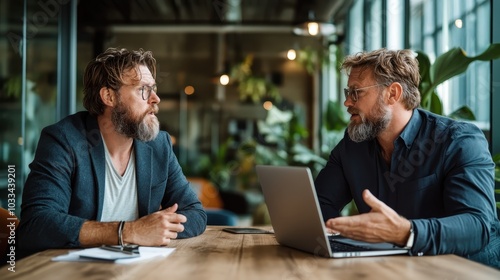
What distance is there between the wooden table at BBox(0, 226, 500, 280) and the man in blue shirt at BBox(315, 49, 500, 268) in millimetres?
103

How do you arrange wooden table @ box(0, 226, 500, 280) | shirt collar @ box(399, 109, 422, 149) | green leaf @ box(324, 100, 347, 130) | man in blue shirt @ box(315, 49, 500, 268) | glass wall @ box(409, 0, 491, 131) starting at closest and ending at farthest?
wooden table @ box(0, 226, 500, 280)
man in blue shirt @ box(315, 49, 500, 268)
shirt collar @ box(399, 109, 422, 149)
glass wall @ box(409, 0, 491, 131)
green leaf @ box(324, 100, 347, 130)

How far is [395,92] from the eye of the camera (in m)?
2.72

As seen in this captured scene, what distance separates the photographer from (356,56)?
109 inches

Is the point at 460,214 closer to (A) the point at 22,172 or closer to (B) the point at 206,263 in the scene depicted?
(B) the point at 206,263

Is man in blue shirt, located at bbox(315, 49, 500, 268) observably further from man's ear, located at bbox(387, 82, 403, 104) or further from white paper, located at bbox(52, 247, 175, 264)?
white paper, located at bbox(52, 247, 175, 264)

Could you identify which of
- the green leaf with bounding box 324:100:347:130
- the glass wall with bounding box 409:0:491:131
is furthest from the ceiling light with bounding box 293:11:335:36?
the glass wall with bounding box 409:0:491:131

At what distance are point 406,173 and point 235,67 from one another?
29.7 ft

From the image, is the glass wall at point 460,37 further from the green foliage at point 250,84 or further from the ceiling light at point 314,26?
the green foliage at point 250,84

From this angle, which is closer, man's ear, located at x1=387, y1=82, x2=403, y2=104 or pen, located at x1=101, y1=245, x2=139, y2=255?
pen, located at x1=101, y1=245, x2=139, y2=255

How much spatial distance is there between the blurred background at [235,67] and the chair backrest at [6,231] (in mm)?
2107

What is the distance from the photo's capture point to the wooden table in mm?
1647

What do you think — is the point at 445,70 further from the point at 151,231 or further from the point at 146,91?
the point at 151,231

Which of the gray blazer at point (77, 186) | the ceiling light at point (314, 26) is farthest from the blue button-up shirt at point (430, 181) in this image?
the ceiling light at point (314, 26)

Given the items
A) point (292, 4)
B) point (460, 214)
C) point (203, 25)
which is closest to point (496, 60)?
point (460, 214)
